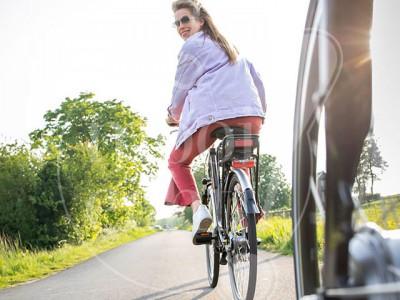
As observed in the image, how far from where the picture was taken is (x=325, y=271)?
0.63 meters

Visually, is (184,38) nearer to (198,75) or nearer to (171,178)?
(198,75)

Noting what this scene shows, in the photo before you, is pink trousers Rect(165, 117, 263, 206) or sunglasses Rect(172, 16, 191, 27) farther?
sunglasses Rect(172, 16, 191, 27)

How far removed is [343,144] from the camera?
66cm

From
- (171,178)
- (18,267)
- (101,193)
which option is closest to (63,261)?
(18,267)

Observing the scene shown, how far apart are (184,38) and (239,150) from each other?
95cm

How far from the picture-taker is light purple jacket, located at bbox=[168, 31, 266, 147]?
2998 mm

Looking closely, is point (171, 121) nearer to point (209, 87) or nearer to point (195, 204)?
point (195, 204)

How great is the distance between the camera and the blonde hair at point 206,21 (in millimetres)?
3158

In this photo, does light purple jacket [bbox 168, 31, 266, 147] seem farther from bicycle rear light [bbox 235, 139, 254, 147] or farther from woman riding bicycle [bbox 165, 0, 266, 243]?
bicycle rear light [bbox 235, 139, 254, 147]

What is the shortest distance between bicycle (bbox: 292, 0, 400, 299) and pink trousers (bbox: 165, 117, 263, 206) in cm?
224

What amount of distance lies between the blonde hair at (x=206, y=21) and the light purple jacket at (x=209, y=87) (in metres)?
0.05

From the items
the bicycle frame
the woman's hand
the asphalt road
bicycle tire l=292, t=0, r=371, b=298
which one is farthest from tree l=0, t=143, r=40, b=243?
bicycle tire l=292, t=0, r=371, b=298

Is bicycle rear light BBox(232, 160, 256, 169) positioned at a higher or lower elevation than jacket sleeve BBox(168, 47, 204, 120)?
lower

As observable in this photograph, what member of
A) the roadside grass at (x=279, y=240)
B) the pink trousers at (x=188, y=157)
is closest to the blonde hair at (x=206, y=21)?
the pink trousers at (x=188, y=157)
